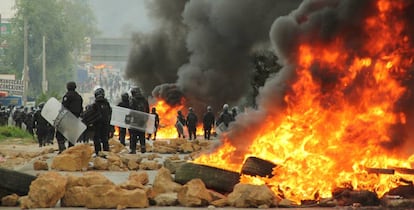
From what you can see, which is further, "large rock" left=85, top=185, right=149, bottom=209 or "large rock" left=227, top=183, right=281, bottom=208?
"large rock" left=227, top=183, right=281, bottom=208

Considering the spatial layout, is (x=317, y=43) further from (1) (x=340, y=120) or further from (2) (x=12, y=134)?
(2) (x=12, y=134)

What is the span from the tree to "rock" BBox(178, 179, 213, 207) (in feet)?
248

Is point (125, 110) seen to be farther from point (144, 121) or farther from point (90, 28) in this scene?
point (90, 28)

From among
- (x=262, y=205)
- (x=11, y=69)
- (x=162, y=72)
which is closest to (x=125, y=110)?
(x=262, y=205)

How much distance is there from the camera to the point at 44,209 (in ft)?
34.9

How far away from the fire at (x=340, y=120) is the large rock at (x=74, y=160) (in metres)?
4.22

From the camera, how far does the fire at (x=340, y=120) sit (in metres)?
11.9

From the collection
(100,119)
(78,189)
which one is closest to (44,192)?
(78,189)

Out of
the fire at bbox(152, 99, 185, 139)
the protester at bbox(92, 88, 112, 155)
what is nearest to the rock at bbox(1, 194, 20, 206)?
the protester at bbox(92, 88, 112, 155)

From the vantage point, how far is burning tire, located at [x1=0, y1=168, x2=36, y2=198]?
11.2m

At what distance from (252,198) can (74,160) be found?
6173 millimetres

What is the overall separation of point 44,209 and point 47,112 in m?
8.43

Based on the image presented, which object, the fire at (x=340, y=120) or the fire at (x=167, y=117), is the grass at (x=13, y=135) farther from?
the fire at (x=340, y=120)

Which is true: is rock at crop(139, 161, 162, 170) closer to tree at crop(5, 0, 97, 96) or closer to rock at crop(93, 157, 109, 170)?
rock at crop(93, 157, 109, 170)
